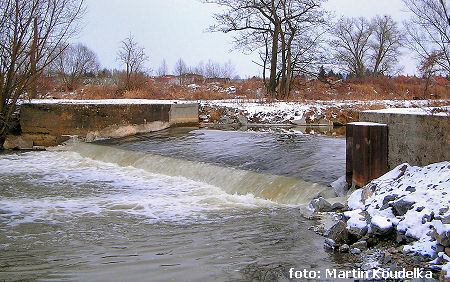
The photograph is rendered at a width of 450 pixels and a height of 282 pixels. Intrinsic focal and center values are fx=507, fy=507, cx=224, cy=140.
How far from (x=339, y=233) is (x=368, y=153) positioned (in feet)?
8.50

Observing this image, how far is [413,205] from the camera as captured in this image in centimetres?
598

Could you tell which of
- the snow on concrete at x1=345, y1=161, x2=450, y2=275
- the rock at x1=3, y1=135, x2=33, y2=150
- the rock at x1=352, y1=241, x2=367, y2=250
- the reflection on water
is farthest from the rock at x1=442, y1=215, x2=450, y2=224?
the rock at x1=3, y1=135, x2=33, y2=150

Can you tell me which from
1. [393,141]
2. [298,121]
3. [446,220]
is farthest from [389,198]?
[298,121]

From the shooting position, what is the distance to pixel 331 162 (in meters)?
10.5

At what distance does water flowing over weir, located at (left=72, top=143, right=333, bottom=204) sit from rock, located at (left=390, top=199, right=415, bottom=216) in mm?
2179

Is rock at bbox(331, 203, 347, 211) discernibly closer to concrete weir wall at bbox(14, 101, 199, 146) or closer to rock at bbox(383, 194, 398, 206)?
rock at bbox(383, 194, 398, 206)

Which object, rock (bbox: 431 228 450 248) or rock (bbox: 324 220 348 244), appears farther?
rock (bbox: 324 220 348 244)

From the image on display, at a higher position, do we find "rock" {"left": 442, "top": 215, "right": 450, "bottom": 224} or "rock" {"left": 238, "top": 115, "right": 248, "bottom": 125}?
"rock" {"left": 238, "top": 115, "right": 248, "bottom": 125}

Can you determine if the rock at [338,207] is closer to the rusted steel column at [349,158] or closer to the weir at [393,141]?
the weir at [393,141]

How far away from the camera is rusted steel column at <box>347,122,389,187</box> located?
8.12 meters

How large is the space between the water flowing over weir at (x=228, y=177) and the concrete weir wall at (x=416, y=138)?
1314mm

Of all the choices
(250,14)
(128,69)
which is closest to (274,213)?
(250,14)

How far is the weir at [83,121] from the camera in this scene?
57.8 ft

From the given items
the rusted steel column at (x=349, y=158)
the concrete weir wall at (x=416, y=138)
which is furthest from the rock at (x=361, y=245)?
the rusted steel column at (x=349, y=158)
